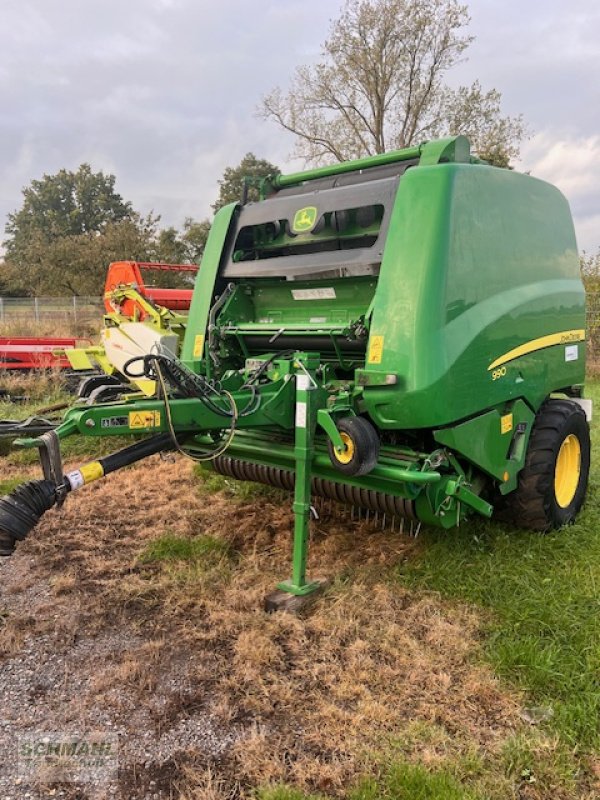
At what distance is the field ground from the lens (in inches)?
86.0

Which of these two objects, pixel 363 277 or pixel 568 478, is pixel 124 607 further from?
pixel 568 478

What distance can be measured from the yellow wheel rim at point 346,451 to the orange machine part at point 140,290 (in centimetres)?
484

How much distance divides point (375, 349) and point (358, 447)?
0.53 m

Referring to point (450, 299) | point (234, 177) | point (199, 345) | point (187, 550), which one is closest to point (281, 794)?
point (187, 550)

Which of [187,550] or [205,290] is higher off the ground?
[205,290]

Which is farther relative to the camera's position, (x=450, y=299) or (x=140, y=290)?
(x=140, y=290)

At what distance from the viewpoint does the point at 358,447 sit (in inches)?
120

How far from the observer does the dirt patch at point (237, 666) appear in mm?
2266

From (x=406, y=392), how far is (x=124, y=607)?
1.80 m

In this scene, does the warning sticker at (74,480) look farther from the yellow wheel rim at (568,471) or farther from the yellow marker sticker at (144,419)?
the yellow wheel rim at (568,471)

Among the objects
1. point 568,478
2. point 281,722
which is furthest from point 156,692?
point 568,478

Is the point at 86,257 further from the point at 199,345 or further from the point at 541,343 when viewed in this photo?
the point at 541,343

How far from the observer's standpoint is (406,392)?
3.12m

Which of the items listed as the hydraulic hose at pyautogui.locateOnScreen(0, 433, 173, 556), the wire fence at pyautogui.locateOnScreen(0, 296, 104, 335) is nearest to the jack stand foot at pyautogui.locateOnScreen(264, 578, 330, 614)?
the hydraulic hose at pyautogui.locateOnScreen(0, 433, 173, 556)
